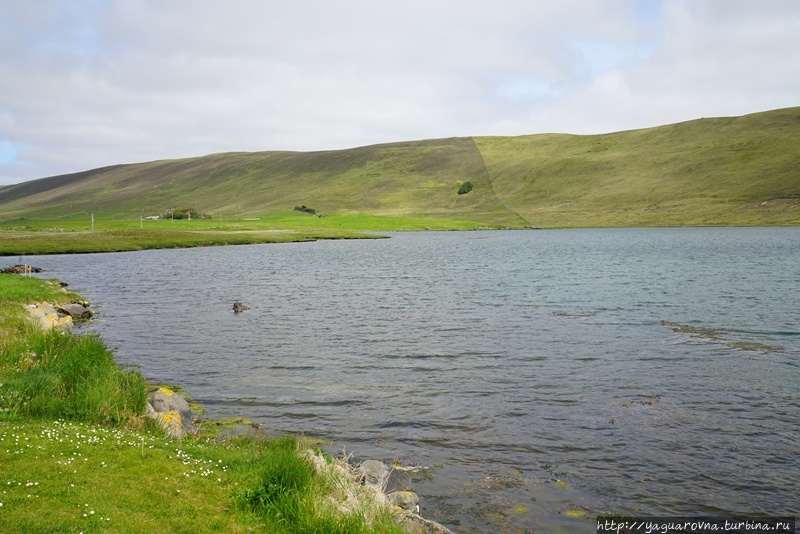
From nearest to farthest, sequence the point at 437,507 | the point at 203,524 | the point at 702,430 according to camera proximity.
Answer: the point at 203,524, the point at 437,507, the point at 702,430

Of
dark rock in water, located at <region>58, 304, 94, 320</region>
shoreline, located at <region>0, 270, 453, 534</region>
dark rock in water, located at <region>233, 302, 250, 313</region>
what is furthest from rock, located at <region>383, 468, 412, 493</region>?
dark rock in water, located at <region>58, 304, 94, 320</region>

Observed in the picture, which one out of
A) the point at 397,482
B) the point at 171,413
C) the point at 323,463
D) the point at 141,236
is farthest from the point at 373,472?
the point at 141,236

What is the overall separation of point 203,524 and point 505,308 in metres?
33.9

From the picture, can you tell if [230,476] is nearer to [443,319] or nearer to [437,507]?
[437,507]

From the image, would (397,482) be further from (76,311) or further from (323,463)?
(76,311)

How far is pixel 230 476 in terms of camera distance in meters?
11.9

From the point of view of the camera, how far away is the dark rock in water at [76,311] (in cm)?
3752

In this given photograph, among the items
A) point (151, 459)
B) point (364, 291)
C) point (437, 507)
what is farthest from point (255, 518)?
point (364, 291)

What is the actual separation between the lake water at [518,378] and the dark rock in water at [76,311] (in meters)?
1.75

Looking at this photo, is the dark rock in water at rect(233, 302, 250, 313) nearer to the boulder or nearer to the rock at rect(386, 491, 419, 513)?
the boulder

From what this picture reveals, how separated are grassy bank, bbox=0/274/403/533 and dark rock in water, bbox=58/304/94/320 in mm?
22833

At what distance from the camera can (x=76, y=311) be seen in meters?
38.3

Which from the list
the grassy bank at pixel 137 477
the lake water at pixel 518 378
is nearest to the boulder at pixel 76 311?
the lake water at pixel 518 378

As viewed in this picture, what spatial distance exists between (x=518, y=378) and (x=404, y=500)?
12206 mm
